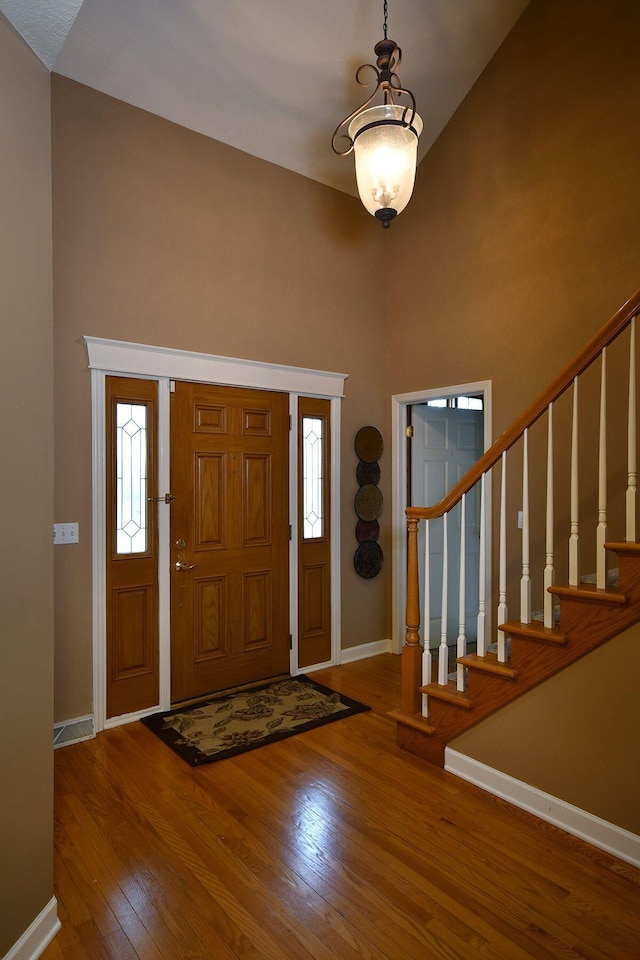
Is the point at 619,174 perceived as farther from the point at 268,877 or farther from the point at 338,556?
the point at 268,877

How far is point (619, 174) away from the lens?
3.06m

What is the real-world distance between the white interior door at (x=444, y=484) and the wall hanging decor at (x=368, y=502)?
1.00 feet

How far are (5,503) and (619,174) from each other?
3.43 m

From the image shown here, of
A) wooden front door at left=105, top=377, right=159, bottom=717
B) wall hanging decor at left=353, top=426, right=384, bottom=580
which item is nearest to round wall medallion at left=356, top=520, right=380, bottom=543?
wall hanging decor at left=353, top=426, right=384, bottom=580

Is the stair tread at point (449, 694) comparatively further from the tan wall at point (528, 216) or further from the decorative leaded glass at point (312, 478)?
the decorative leaded glass at point (312, 478)

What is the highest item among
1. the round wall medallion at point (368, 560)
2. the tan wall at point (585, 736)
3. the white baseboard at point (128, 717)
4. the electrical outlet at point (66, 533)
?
the electrical outlet at point (66, 533)

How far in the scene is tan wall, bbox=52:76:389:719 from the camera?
3.03 metres

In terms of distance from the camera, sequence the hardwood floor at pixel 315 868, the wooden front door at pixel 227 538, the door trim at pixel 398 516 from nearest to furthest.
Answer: the hardwood floor at pixel 315 868
the wooden front door at pixel 227 538
the door trim at pixel 398 516

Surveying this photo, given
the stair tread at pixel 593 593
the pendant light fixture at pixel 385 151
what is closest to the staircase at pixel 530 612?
the stair tread at pixel 593 593

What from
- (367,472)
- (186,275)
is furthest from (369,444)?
(186,275)

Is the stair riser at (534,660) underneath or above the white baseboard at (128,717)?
above

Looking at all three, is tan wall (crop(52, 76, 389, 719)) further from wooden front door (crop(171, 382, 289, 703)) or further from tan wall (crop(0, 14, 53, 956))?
tan wall (crop(0, 14, 53, 956))

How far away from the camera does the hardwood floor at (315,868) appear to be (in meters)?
1.72

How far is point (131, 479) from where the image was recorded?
10.7 ft
